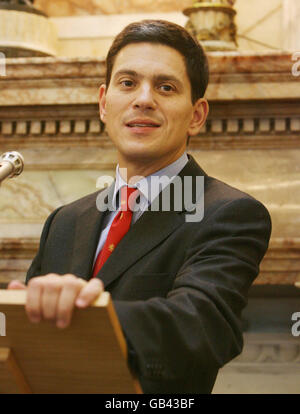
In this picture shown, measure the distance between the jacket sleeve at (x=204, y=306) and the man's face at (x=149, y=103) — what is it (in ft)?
0.84

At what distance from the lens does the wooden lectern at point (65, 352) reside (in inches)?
39.3

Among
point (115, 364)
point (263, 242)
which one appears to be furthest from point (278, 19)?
point (115, 364)

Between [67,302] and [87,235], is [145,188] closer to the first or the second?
[87,235]

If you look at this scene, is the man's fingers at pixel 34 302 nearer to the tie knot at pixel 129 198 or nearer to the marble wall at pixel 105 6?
the tie knot at pixel 129 198

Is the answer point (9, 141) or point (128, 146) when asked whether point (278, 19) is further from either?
point (128, 146)

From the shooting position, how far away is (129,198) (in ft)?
5.95

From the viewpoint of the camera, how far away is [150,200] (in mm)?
1794

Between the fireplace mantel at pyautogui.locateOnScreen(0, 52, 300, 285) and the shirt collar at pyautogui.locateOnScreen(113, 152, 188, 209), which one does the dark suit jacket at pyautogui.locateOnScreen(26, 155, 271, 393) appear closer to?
the shirt collar at pyautogui.locateOnScreen(113, 152, 188, 209)

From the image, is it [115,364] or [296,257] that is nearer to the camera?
[115,364]

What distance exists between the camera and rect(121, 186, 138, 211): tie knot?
71.0 inches

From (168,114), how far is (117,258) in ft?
1.26

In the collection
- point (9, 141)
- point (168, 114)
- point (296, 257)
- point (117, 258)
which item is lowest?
point (296, 257)

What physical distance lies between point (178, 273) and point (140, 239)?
172 mm
